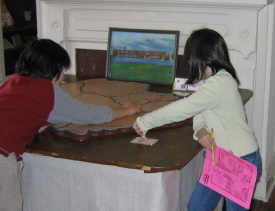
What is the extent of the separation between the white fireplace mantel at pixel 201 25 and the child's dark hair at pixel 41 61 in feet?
3.34

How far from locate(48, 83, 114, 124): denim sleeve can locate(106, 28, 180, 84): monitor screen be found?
869mm

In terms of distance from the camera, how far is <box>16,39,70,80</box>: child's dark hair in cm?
155

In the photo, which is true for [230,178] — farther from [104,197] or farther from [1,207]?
[1,207]

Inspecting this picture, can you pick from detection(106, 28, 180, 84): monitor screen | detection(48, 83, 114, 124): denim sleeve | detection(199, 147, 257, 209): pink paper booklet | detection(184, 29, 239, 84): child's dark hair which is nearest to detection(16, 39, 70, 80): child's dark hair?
detection(48, 83, 114, 124): denim sleeve

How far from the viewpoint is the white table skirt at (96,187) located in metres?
1.39

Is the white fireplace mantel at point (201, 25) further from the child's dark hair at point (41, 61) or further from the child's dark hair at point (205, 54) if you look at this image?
the child's dark hair at point (41, 61)

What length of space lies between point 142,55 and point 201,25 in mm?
374

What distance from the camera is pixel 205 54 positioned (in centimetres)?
154

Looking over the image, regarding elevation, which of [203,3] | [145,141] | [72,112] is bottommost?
[145,141]

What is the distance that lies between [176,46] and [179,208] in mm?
1158

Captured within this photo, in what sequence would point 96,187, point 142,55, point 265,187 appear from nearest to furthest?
1. point 96,187
2. point 142,55
3. point 265,187

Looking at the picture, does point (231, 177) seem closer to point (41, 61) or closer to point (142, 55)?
point (41, 61)

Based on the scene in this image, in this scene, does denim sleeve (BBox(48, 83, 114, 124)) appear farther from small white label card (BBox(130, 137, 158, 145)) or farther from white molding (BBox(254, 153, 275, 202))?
white molding (BBox(254, 153, 275, 202))

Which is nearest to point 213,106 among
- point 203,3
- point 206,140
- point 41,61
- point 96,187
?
point 206,140
